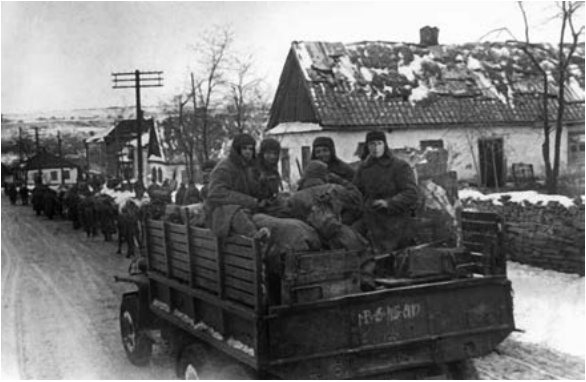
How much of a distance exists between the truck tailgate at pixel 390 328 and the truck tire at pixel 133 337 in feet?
9.70

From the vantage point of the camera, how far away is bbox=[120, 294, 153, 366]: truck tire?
7172mm

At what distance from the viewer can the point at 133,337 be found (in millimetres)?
7289

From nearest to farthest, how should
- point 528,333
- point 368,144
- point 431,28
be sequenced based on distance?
point 368,144
point 528,333
point 431,28

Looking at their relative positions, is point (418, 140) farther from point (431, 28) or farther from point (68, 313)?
point (68, 313)

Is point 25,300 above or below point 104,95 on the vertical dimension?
below

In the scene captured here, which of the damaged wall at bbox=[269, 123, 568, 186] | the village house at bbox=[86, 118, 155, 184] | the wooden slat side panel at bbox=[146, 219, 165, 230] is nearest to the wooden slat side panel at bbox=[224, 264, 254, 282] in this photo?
the wooden slat side panel at bbox=[146, 219, 165, 230]

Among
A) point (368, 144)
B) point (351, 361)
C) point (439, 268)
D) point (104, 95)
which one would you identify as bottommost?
point (351, 361)

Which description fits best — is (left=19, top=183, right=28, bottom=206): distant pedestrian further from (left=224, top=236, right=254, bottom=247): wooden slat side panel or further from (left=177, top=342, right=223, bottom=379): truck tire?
(left=224, top=236, right=254, bottom=247): wooden slat side panel

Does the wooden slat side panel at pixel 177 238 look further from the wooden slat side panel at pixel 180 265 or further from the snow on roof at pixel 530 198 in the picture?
the snow on roof at pixel 530 198

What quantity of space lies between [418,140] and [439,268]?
19079 mm

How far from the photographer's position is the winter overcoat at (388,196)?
6121 mm

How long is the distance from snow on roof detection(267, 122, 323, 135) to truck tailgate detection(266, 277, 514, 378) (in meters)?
18.0

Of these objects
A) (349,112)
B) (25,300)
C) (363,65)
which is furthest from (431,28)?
(25,300)

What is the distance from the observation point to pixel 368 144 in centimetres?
664
